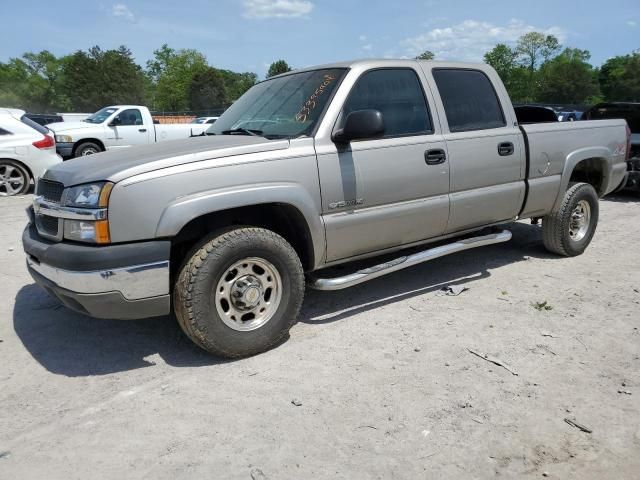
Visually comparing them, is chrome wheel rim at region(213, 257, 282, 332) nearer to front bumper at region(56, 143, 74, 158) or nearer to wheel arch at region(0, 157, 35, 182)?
wheel arch at region(0, 157, 35, 182)

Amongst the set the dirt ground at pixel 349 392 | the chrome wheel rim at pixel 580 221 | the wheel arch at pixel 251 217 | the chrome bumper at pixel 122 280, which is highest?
the wheel arch at pixel 251 217

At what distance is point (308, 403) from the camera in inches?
116

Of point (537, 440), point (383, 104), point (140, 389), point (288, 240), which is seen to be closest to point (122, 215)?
point (140, 389)

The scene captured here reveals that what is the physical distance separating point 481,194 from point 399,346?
1.67m

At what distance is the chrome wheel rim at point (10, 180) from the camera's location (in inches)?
382

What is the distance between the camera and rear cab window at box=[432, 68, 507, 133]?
14.5ft

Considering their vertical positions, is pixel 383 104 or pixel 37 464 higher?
pixel 383 104

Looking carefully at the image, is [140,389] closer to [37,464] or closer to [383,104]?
[37,464]

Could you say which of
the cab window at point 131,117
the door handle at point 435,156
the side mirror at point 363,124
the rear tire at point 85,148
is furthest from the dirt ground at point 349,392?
the cab window at point 131,117

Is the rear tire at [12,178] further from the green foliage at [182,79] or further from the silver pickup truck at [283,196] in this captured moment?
the green foliage at [182,79]

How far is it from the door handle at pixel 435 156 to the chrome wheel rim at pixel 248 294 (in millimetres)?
1547

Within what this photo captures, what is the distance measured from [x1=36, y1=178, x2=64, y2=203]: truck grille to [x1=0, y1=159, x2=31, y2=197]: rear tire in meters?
7.20

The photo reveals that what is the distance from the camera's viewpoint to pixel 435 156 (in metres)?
4.18

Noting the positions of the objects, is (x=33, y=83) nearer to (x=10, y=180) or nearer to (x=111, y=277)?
(x=10, y=180)
